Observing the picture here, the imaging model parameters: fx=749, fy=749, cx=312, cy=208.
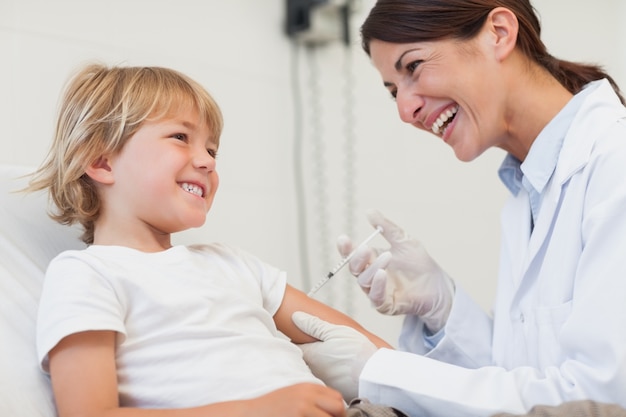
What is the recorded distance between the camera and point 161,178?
1.33 m

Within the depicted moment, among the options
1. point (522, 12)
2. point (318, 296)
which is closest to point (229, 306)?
point (522, 12)

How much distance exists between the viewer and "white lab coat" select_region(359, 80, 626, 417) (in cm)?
121

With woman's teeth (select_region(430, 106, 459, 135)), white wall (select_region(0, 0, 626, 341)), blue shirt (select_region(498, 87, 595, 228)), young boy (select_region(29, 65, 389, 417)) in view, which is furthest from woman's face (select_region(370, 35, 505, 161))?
white wall (select_region(0, 0, 626, 341))

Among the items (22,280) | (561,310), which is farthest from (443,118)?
(22,280)

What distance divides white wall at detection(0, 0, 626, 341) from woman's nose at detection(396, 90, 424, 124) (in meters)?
0.57

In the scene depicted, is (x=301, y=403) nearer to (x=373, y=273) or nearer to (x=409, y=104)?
(x=373, y=273)

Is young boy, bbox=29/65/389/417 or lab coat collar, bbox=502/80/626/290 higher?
lab coat collar, bbox=502/80/626/290

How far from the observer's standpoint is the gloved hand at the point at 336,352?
1.41 metres

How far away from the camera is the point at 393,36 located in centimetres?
164

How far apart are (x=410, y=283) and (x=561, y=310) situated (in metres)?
0.53

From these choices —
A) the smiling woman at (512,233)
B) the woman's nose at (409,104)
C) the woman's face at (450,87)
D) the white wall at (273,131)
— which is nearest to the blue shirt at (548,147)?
the smiling woman at (512,233)

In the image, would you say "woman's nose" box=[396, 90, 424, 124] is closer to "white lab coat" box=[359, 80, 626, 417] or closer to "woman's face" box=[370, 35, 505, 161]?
"woman's face" box=[370, 35, 505, 161]

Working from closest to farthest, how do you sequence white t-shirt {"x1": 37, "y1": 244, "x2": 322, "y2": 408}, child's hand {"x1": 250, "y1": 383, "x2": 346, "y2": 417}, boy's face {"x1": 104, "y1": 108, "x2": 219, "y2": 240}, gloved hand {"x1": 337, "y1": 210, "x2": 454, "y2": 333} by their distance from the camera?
child's hand {"x1": 250, "y1": 383, "x2": 346, "y2": 417} < white t-shirt {"x1": 37, "y1": 244, "x2": 322, "y2": 408} < boy's face {"x1": 104, "y1": 108, "x2": 219, "y2": 240} < gloved hand {"x1": 337, "y1": 210, "x2": 454, "y2": 333}

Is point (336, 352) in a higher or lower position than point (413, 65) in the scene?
lower
